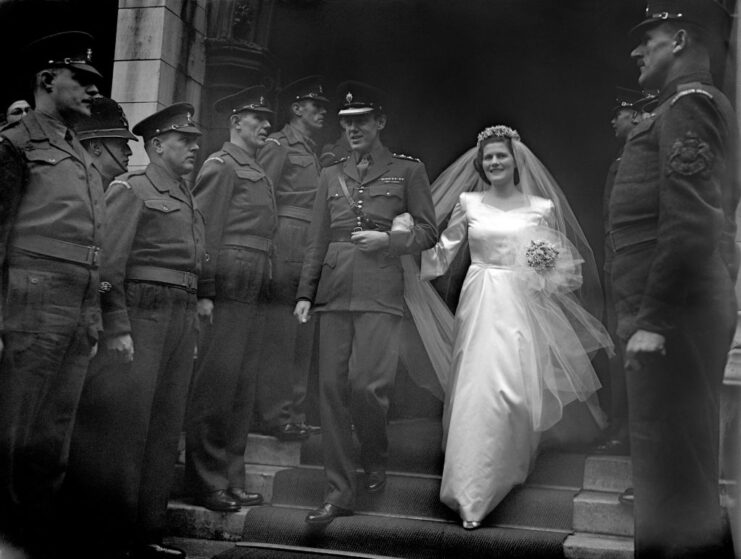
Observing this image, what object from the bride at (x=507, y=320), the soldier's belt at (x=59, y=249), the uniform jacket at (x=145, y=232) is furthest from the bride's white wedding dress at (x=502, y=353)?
the soldier's belt at (x=59, y=249)

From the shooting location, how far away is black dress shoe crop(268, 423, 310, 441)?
15.9 feet

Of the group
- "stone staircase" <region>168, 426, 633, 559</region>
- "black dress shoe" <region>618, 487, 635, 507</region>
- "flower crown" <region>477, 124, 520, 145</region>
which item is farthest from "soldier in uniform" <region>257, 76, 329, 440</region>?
"black dress shoe" <region>618, 487, 635, 507</region>

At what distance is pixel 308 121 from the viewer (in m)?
5.46

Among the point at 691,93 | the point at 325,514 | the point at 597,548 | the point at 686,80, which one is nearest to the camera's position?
the point at 691,93

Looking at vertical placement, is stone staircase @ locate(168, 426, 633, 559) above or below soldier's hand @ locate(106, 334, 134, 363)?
below

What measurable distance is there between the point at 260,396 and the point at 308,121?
1.73 metres

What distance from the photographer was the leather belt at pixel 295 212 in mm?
5145

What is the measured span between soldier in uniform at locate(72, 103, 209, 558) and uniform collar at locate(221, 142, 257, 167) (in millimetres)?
476

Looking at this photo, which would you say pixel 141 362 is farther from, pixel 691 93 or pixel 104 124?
pixel 691 93

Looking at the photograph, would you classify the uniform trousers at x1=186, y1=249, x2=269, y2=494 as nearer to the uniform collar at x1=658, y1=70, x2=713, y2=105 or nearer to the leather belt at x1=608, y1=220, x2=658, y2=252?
the leather belt at x1=608, y1=220, x2=658, y2=252

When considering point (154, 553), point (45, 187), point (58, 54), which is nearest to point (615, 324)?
point (154, 553)

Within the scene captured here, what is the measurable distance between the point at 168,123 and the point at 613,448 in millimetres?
2842

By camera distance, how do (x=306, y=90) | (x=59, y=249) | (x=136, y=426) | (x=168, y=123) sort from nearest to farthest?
1. (x=59, y=249)
2. (x=136, y=426)
3. (x=168, y=123)
4. (x=306, y=90)

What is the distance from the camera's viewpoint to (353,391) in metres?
4.27
